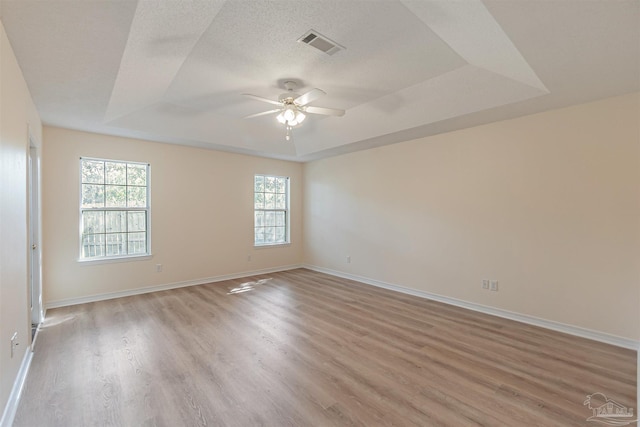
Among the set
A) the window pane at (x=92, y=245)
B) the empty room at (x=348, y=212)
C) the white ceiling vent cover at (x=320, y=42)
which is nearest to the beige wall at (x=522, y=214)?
the empty room at (x=348, y=212)

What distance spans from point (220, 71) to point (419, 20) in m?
1.88

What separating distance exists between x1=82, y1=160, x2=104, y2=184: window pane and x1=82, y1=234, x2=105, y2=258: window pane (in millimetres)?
799

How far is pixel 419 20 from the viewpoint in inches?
81.4

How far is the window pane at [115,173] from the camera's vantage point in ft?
13.9

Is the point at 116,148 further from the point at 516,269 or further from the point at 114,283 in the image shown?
the point at 516,269

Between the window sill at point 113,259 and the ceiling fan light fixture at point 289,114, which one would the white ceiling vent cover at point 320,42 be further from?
the window sill at point 113,259

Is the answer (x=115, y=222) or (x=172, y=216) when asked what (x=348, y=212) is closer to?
(x=172, y=216)

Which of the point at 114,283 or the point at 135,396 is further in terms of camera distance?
the point at 114,283

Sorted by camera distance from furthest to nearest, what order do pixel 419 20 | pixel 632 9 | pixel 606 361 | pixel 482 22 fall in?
1. pixel 606 361
2. pixel 419 20
3. pixel 482 22
4. pixel 632 9

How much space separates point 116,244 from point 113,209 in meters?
0.54

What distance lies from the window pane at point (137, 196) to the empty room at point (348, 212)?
0.07ft

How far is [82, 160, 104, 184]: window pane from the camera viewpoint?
404 centimetres

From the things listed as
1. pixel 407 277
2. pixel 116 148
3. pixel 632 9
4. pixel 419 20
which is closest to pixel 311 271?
pixel 407 277

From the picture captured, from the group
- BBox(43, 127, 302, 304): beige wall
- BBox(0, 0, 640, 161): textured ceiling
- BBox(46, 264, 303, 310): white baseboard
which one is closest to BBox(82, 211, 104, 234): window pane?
BBox(43, 127, 302, 304): beige wall
